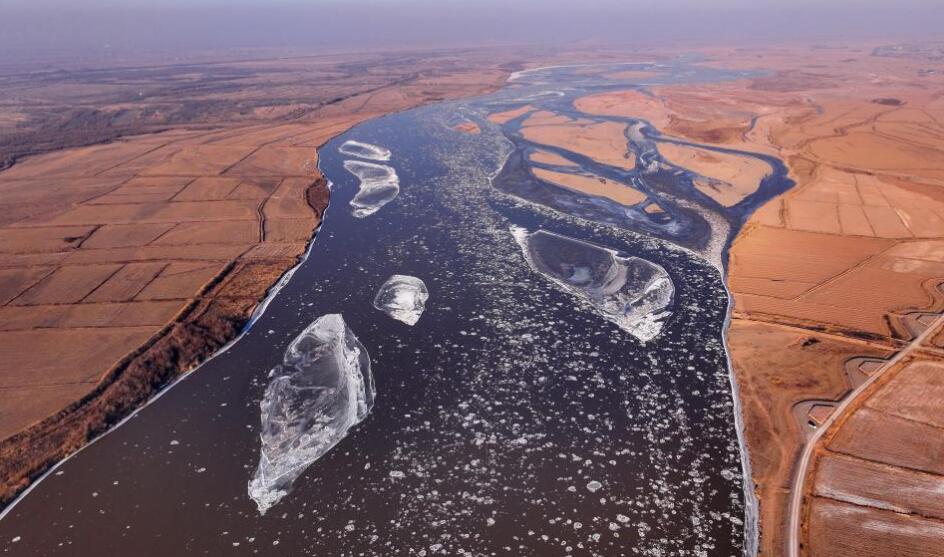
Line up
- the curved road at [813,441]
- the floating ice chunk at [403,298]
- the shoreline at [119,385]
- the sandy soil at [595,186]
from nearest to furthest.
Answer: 1. the curved road at [813,441]
2. the shoreline at [119,385]
3. the floating ice chunk at [403,298]
4. the sandy soil at [595,186]

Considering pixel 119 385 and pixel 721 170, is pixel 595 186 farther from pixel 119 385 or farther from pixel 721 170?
pixel 119 385

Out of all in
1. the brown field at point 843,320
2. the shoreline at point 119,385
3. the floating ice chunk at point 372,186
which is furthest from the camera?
the floating ice chunk at point 372,186

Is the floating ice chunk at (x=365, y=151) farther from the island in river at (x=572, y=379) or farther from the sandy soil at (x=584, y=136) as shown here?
the sandy soil at (x=584, y=136)

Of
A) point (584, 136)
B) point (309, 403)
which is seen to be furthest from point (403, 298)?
point (584, 136)

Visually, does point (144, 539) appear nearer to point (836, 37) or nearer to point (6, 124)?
point (6, 124)

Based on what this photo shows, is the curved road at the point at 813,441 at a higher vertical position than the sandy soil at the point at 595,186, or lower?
lower

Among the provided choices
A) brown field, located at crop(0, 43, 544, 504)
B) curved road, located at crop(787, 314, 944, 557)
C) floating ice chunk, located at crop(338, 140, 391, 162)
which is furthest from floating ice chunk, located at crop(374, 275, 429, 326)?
floating ice chunk, located at crop(338, 140, 391, 162)

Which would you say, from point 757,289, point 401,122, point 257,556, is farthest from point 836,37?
point 257,556

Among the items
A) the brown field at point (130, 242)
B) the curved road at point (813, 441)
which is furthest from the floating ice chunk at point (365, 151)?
the curved road at point (813, 441)
